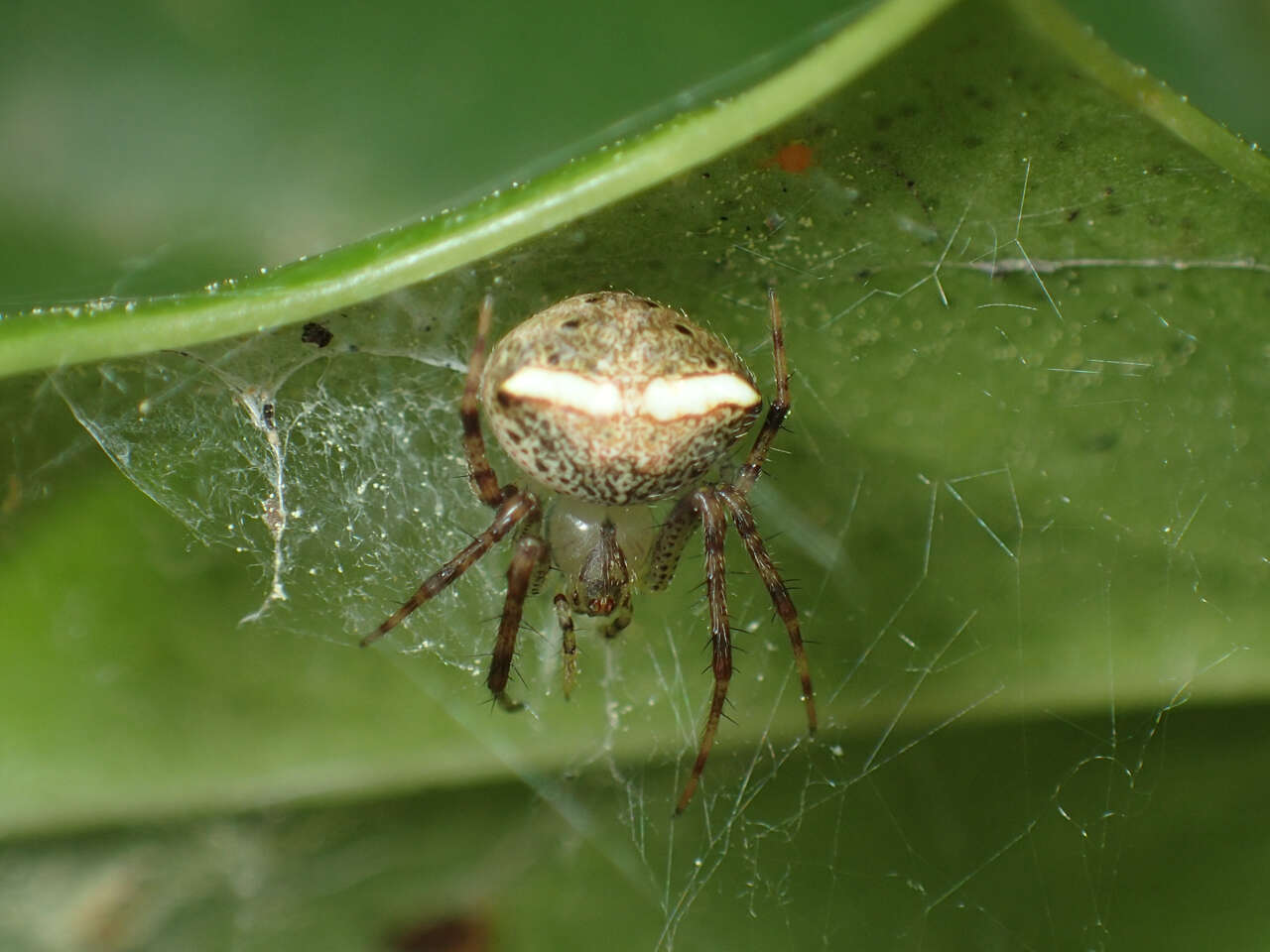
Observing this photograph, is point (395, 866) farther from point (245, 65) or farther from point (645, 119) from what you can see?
point (245, 65)

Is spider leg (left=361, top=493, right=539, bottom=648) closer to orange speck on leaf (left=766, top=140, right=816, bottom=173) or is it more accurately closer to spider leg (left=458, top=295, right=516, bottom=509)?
spider leg (left=458, top=295, right=516, bottom=509)

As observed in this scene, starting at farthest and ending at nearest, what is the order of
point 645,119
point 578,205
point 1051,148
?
point 645,119 < point 1051,148 < point 578,205

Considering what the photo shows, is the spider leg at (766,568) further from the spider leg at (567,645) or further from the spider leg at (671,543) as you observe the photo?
the spider leg at (567,645)

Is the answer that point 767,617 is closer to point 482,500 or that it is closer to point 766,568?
point 766,568

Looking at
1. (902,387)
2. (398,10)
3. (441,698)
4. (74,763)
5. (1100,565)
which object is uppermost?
(398,10)

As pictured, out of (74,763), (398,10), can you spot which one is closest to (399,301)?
(74,763)

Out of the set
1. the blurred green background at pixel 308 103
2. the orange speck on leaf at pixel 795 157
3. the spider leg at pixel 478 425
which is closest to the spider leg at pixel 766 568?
the spider leg at pixel 478 425

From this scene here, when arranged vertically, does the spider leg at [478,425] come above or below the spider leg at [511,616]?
above
